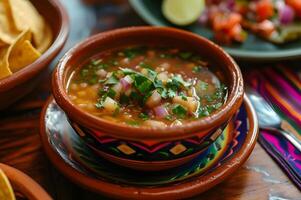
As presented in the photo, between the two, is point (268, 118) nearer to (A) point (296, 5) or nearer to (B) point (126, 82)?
(B) point (126, 82)

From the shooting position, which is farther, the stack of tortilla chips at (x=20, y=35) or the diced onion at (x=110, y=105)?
the stack of tortilla chips at (x=20, y=35)

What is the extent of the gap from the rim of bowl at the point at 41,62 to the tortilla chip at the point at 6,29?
6.0 inches

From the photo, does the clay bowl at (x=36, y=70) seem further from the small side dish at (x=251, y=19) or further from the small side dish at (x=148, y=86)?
the small side dish at (x=251, y=19)

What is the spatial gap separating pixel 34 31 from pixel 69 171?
690 millimetres

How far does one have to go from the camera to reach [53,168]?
1538 millimetres

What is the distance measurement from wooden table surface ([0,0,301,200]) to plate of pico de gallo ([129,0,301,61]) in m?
0.67

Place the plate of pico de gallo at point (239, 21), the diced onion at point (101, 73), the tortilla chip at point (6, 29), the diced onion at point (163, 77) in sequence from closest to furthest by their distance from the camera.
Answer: the diced onion at point (163, 77) → the diced onion at point (101, 73) → the tortilla chip at point (6, 29) → the plate of pico de gallo at point (239, 21)

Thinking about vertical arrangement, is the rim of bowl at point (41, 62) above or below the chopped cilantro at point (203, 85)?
above

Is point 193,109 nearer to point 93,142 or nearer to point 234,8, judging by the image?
point 93,142

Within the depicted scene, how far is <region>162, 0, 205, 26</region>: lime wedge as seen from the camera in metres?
2.29

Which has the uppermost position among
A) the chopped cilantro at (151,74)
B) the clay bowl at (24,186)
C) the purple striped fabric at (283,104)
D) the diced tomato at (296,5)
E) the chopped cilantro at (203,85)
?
the chopped cilantro at (151,74)

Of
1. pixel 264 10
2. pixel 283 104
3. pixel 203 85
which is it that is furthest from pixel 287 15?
pixel 203 85

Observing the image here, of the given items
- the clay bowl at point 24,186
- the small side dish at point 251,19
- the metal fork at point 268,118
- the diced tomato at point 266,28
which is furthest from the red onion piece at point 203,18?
the clay bowl at point 24,186

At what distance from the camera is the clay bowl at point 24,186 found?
122 centimetres
